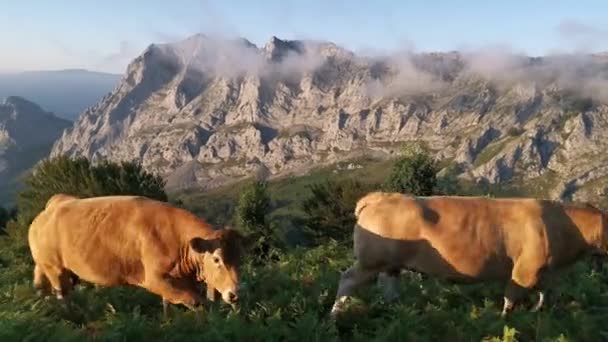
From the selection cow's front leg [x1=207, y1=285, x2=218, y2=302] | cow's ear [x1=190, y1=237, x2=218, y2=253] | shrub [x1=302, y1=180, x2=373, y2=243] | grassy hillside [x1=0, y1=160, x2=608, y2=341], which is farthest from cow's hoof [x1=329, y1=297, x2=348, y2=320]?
shrub [x1=302, y1=180, x2=373, y2=243]

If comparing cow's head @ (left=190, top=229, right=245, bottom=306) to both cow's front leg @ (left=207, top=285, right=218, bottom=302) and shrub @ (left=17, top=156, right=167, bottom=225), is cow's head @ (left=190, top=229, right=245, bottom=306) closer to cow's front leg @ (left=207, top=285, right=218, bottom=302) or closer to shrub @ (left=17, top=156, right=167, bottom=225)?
cow's front leg @ (left=207, top=285, right=218, bottom=302)

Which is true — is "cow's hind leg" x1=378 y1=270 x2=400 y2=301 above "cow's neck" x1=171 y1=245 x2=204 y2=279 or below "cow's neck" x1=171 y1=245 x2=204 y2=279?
below

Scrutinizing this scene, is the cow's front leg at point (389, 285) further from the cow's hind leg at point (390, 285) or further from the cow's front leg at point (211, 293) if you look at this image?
the cow's front leg at point (211, 293)

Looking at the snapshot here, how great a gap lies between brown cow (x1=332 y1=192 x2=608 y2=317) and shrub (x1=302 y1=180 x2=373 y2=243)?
5145cm

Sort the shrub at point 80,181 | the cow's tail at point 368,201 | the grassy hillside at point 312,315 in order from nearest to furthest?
the grassy hillside at point 312,315 → the cow's tail at point 368,201 → the shrub at point 80,181

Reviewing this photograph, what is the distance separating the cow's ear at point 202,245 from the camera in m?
10.3

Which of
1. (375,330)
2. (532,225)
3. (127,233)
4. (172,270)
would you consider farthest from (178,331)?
(532,225)

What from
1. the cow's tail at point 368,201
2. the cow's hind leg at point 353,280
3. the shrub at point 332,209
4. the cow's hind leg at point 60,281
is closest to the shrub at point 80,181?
the shrub at point 332,209

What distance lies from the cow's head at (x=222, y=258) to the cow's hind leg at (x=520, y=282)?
5372 millimetres

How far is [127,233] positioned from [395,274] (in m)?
5.39

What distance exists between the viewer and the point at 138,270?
11.1 meters

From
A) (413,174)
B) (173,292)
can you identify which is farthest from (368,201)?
(413,174)

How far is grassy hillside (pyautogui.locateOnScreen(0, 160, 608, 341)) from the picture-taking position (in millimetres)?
9336

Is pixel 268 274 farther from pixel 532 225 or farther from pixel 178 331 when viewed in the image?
pixel 532 225
